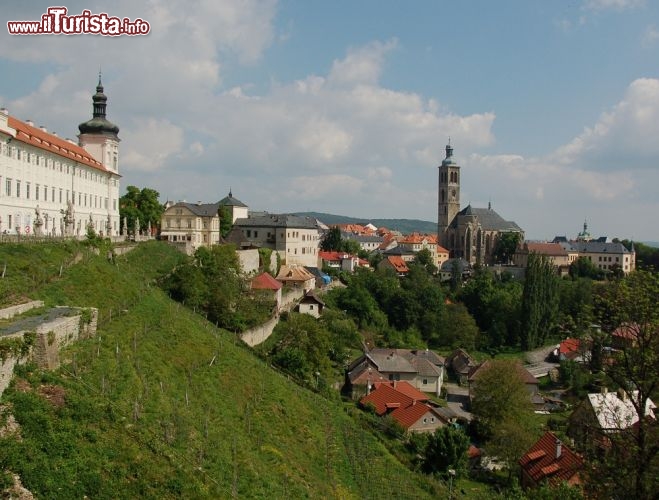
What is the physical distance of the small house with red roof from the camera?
50256 millimetres

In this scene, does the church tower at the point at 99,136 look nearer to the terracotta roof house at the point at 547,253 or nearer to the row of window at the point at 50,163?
the row of window at the point at 50,163

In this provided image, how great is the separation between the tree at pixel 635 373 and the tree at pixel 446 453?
58.8ft

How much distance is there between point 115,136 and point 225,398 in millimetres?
39338

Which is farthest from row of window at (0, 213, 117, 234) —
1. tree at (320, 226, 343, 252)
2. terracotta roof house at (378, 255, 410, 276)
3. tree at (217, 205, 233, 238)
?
terracotta roof house at (378, 255, 410, 276)

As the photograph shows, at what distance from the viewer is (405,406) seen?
4031cm

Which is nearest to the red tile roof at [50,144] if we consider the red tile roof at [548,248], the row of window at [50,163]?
the row of window at [50,163]

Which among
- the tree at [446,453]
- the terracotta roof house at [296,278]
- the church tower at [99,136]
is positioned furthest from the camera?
the terracotta roof house at [296,278]

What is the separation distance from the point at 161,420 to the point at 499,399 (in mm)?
29158

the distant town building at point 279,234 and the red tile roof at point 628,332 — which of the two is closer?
the red tile roof at point 628,332

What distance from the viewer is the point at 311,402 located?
29.8m

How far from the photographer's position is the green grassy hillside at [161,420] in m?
12.8

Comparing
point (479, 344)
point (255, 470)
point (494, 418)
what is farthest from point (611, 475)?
point (479, 344)

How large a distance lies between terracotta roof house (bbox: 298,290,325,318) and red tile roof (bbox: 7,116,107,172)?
21.3 m

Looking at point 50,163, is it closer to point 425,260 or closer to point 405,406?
point 405,406
